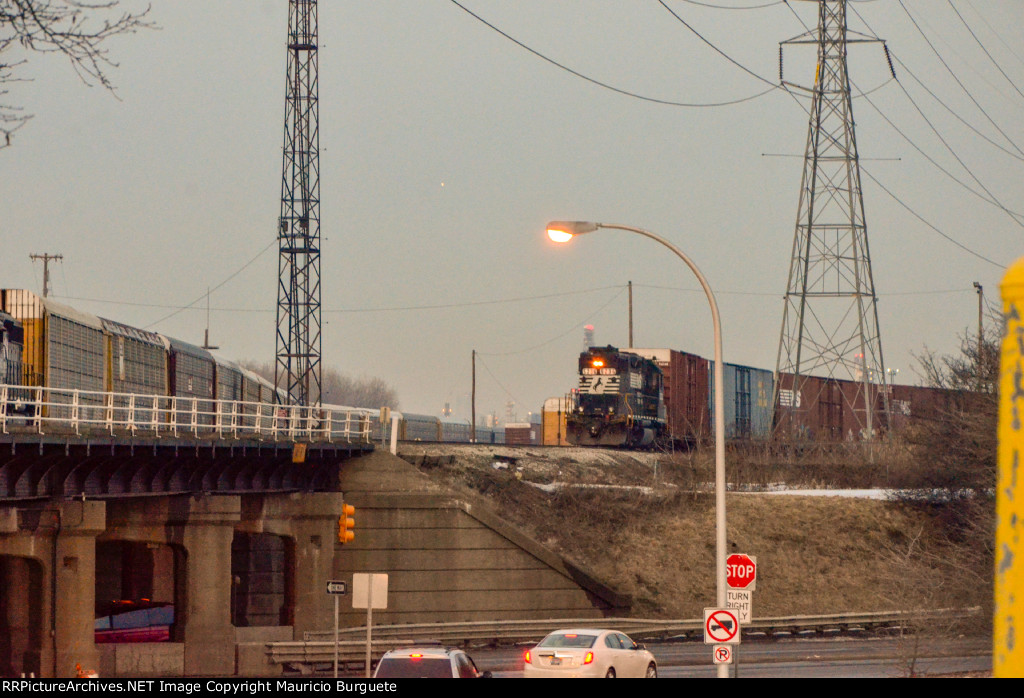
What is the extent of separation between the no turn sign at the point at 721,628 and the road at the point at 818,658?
1007 cm

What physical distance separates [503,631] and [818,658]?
34.7 ft

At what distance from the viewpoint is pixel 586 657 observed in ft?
78.9

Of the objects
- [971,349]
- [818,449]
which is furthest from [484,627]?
[818,449]

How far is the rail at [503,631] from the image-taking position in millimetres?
36750

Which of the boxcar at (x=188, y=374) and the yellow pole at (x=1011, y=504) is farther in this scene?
the boxcar at (x=188, y=374)

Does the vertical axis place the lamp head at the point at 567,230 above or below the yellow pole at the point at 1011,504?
above

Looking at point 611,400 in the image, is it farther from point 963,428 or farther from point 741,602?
point 741,602

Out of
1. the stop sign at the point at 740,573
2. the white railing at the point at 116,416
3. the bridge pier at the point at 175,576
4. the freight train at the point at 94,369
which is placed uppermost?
the freight train at the point at 94,369

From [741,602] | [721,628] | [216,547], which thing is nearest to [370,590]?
[741,602]

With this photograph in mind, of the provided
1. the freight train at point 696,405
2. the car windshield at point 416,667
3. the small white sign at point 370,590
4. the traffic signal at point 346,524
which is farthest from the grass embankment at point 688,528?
the car windshield at point 416,667

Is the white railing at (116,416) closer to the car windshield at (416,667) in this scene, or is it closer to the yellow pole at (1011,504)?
the car windshield at (416,667)

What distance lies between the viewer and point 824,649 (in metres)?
38.4

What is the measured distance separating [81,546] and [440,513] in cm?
1597

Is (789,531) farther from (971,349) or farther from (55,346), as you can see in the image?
(55,346)
